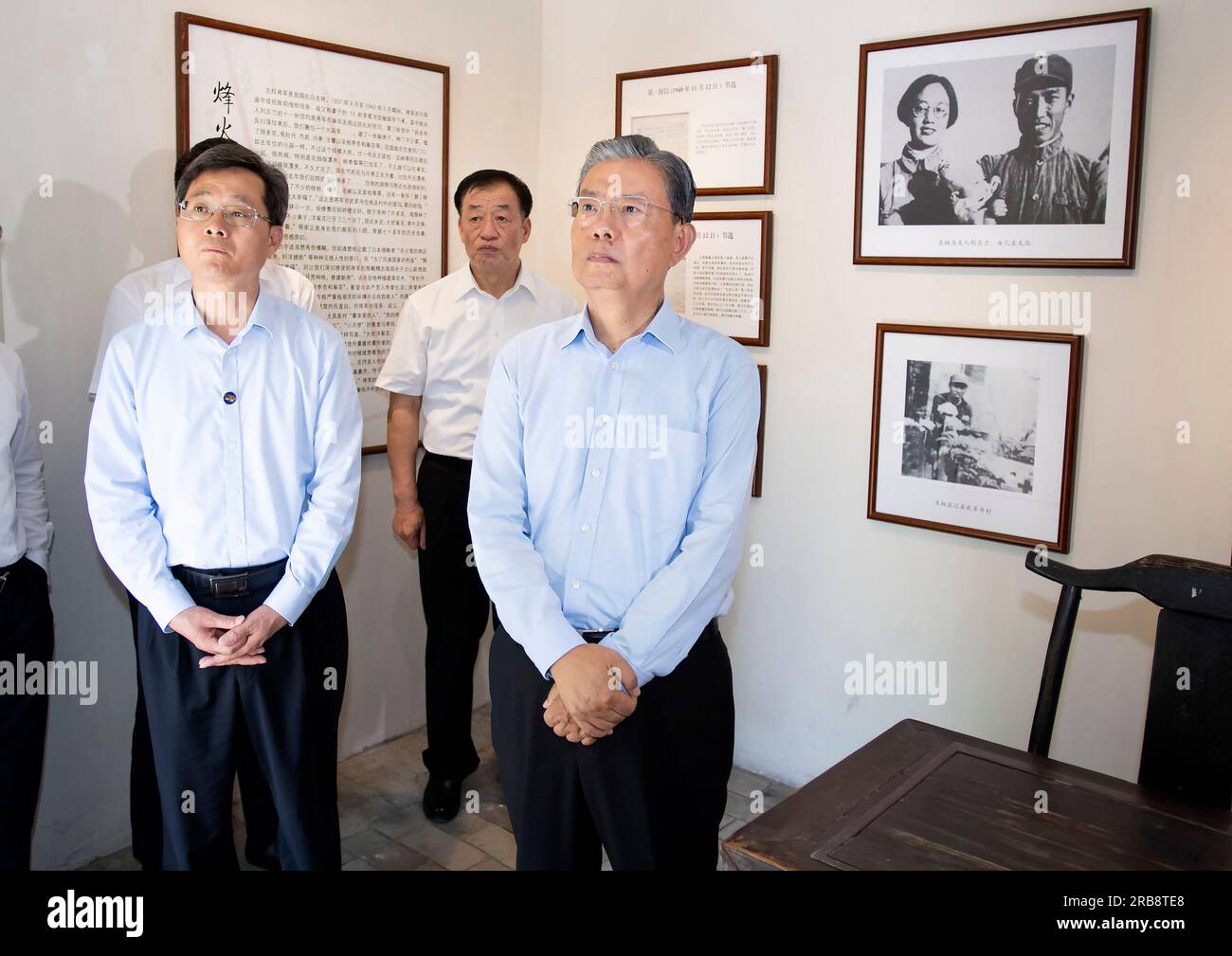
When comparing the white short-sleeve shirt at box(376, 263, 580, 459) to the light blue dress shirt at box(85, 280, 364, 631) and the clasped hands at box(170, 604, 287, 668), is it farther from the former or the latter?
the clasped hands at box(170, 604, 287, 668)

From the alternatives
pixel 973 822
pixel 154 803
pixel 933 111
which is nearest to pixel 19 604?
pixel 154 803

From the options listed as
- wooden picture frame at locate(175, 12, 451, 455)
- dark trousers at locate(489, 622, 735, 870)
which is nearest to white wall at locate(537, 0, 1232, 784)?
wooden picture frame at locate(175, 12, 451, 455)

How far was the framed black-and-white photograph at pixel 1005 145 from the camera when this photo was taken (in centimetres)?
248

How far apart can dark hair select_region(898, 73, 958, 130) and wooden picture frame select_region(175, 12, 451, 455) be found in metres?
1.48

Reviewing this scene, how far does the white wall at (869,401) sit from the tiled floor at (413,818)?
291mm

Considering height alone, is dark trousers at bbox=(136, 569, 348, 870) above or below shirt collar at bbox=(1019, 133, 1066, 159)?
below

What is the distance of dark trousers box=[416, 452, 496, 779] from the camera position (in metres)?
3.04

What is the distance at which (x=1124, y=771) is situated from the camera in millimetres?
2596

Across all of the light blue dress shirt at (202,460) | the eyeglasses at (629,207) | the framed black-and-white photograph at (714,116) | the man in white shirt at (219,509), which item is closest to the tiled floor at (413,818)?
the man in white shirt at (219,509)

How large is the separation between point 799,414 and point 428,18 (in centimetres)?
175

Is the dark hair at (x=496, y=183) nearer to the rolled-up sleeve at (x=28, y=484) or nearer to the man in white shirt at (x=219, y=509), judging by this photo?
the man in white shirt at (x=219, y=509)

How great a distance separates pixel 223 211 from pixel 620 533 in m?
1.04

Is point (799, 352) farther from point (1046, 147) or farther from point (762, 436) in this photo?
point (1046, 147)

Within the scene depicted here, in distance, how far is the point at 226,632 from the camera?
2025 mm
